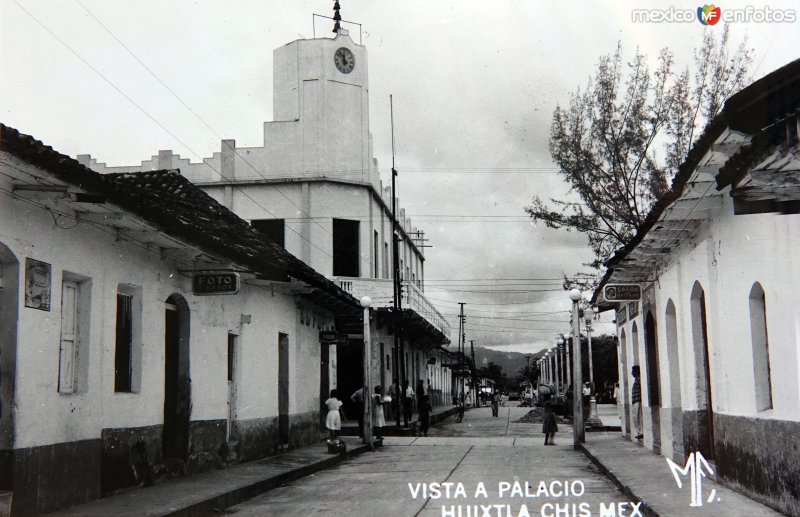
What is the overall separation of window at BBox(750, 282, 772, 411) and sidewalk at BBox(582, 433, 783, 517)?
3.83 ft

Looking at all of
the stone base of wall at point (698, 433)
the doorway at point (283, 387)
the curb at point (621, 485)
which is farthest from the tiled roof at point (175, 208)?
the stone base of wall at point (698, 433)

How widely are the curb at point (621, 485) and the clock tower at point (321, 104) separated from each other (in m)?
16.5

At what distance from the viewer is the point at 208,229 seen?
1503cm

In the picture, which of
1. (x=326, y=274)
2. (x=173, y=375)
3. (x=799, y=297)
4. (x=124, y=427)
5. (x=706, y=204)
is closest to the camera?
(x=799, y=297)

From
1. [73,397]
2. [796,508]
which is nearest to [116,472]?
[73,397]

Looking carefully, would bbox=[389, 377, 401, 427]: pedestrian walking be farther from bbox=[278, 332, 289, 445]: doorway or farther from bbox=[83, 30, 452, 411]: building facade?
bbox=[278, 332, 289, 445]: doorway

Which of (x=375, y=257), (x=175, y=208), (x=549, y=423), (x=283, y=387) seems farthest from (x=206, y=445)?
(x=375, y=257)

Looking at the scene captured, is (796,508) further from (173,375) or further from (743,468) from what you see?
(173,375)

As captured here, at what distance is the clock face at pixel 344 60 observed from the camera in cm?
3238

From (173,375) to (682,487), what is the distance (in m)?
7.93

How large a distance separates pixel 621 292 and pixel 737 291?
21.7 feet

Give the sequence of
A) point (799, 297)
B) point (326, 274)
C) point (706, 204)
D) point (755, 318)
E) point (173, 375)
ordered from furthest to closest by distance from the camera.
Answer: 1. point (326, 274)
2. point (173, 375)
3. point (706, 204)
4. point (755, 318)
5. point (799, 297)

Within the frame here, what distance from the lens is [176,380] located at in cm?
1438

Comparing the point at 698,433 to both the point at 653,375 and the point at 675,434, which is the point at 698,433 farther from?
the point at 653,375
